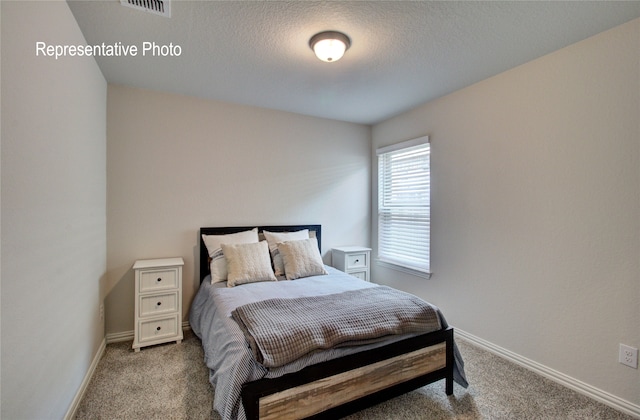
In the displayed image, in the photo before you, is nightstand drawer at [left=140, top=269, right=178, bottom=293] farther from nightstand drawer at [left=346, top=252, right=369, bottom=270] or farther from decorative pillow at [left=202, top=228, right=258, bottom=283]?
nightstand drawer at [left=346, top=252, right=369, bottom=270]

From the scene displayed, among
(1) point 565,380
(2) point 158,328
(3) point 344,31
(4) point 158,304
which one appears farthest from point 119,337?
(1) point 565,380

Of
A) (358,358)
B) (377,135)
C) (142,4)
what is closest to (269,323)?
(358,358)

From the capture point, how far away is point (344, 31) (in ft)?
6.37

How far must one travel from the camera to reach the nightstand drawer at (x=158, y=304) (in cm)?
256

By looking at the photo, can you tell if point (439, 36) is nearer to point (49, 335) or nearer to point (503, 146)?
point (503, 146)

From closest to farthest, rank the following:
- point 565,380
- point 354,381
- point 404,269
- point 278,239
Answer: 1. point 354,381
2. point 565,380
3. point 278,239
4. point 404,269

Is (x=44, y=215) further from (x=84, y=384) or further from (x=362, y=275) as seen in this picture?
(x=362, y=275)

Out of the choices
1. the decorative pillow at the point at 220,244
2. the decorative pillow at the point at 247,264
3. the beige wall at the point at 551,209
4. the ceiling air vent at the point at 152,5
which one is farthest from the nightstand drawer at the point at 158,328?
the beige wall at the point at 551,209

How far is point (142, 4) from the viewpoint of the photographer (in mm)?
1701

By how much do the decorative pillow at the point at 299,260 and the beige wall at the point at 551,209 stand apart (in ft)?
4.33

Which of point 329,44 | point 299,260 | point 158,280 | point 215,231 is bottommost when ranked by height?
point 158,280

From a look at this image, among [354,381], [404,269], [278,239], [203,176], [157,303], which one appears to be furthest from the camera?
[404,269]

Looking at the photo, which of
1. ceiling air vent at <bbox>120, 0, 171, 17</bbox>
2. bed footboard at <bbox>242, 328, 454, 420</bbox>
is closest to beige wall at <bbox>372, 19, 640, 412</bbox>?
bed footboard at <bbox>242, 328, 454, 420</bbox>

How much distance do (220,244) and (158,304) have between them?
0.74 meters
